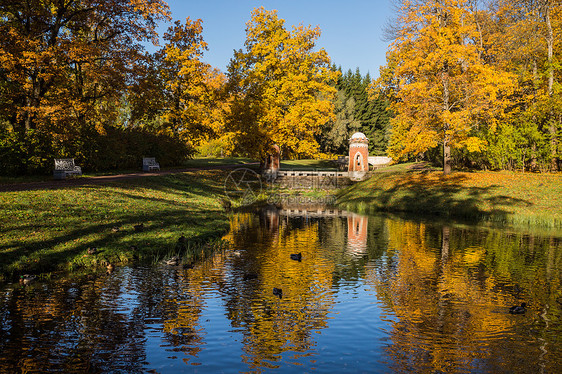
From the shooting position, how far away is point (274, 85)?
37281mm

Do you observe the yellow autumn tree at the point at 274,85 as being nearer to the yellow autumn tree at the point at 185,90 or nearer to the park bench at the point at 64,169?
the yellow autumn tree at the point at 185,90

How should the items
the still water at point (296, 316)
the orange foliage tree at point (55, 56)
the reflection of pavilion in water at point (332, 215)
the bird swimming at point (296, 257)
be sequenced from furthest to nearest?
1. the orange foliage tree at point (55, 56)
2. the reflection of pavilion in water at point (332, 215)
3. the bird swimming at point (296, 257)
4. the still water at point (296, 316)

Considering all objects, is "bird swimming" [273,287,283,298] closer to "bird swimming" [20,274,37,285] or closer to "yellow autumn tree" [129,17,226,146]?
"bird swimming" [20,274,37,285]

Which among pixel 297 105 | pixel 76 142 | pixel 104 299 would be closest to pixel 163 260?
pixel 104 299

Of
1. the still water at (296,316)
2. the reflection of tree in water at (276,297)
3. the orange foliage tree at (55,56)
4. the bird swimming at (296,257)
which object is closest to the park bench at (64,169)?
the orange foliage tree at (55,56)

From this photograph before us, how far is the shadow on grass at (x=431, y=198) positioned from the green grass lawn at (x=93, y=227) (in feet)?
44.2

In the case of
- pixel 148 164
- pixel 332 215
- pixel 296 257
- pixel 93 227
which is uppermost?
pixel 148 164

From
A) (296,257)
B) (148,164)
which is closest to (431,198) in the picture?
(296,257)

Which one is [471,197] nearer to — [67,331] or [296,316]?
[296,316]

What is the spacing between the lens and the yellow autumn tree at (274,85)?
1436 inches

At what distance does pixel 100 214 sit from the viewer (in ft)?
54.1

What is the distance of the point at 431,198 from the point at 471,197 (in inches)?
96.4

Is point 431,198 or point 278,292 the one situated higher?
point 431,198

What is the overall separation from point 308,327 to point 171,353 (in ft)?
8.46
